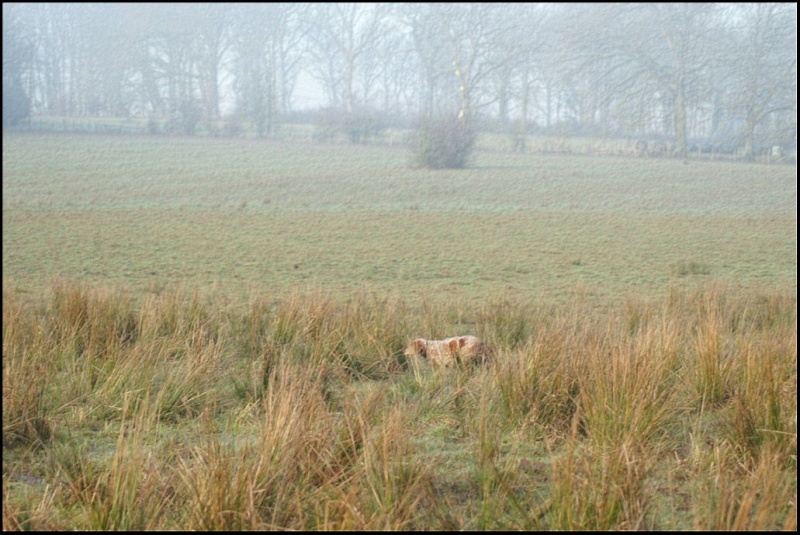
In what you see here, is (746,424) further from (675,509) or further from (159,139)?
(159,139)

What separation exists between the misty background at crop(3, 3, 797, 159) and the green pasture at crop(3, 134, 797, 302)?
0.56 m

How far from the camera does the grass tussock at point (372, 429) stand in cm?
208

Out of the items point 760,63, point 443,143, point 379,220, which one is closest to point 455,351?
point 379,220

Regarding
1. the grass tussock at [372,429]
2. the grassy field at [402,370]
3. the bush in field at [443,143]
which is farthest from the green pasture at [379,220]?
the grass tussock at [372,429]

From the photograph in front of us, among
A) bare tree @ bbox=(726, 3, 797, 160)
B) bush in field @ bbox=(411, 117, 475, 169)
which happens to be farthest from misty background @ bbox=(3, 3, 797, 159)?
bush in field @ bbox=(411, 117, 475, 169)

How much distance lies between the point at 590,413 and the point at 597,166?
29.3 feet

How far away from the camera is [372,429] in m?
2.53

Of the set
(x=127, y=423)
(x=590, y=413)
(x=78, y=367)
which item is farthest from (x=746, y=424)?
(x=78, y=367)

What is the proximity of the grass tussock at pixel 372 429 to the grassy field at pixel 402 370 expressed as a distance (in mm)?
11

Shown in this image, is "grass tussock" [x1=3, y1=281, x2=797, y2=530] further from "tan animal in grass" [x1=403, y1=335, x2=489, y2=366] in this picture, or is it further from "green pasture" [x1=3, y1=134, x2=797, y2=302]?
"green pasture" [x1=3, y1=134, x2=797, y2=302]

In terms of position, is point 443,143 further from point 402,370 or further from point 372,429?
point 372,429

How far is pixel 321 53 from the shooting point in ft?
42.8

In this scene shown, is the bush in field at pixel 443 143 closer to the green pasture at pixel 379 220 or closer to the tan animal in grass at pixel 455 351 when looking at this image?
the green pasture at pixel 379 220

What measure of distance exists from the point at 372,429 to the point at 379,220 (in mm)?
7208
